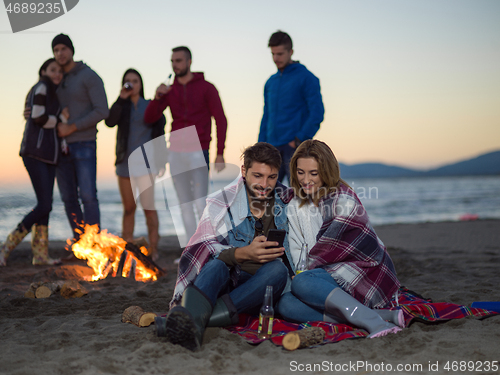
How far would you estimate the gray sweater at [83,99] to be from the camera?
491 centimetres

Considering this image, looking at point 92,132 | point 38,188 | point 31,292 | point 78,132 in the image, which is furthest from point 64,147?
point 31,292

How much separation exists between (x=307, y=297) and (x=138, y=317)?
107 cm

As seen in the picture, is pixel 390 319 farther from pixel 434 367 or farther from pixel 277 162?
pixel 277 162

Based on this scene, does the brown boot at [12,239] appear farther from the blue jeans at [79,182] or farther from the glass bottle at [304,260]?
the glass bottle at [304,260]

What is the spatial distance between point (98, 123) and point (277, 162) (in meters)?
2.86

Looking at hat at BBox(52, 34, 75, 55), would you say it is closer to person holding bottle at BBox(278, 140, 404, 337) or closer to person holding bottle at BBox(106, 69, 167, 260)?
person holding bottle at BBox(106, 69, 167, 260)

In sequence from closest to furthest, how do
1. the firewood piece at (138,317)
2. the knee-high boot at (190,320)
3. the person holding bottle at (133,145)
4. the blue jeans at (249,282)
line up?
the knee-high boot at (190,320), the blue jeans at (249,282), the firewood piece at (138,317), the person holding bottle at (133,145)

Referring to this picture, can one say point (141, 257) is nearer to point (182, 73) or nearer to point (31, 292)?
point (31, 292)

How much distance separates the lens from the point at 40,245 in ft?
16.5

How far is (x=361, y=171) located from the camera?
46.3 m

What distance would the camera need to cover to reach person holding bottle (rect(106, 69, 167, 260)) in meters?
5.15

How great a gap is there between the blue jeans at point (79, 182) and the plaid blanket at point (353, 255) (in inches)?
117

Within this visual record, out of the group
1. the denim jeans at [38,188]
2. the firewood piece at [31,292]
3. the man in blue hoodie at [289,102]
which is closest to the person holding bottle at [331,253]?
the man in blue hoodie at [289,102]

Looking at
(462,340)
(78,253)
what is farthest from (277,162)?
(78,253)
